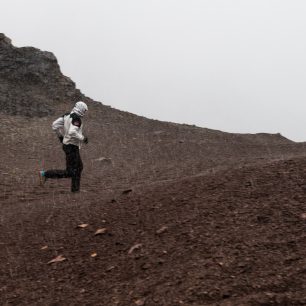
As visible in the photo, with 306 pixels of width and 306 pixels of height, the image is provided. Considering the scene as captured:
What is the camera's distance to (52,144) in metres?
21.3

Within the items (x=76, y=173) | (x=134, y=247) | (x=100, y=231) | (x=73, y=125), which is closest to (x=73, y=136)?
(x=73, y=125)

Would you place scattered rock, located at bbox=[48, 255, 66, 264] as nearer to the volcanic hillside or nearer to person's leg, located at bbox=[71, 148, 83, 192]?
the volcanic hillside

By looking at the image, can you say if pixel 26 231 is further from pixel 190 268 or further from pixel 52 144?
pixel 52 144

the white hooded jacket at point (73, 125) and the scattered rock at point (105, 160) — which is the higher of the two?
the white hooded jacket at point (73, 125)

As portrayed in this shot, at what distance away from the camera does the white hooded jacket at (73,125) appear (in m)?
10.5

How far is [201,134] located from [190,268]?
19833 mm

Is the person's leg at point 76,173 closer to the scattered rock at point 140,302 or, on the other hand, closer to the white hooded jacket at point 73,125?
the white hooded jacket at point 73,125

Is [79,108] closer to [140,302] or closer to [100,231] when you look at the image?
[100,231]

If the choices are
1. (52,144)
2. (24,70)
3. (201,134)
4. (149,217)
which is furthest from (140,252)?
(24,70)

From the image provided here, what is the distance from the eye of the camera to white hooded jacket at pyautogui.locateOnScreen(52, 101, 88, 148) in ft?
34.6

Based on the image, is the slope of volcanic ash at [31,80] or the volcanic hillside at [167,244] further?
the slope of volcanic ash at [31,80]

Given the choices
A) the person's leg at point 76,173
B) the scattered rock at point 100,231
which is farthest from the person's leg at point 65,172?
the scattered rock at point 100,231

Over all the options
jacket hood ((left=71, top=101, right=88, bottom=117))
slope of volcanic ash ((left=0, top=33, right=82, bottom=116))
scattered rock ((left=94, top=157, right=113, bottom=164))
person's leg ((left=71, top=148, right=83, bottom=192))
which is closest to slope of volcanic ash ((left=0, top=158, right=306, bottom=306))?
person's leg ((left=71, top=148, right=83, bottom=192))

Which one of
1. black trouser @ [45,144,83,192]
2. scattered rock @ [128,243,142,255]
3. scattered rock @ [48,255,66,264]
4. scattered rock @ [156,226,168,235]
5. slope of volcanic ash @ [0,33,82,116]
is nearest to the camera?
scattered rock @ [128,243,142,255]
